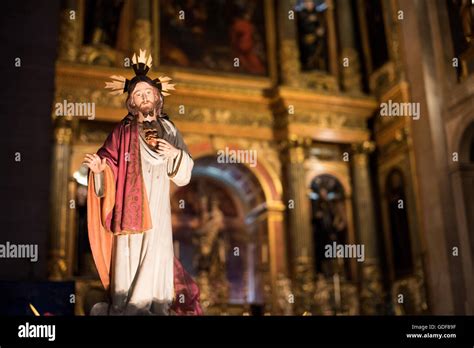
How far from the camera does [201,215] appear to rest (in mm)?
19016

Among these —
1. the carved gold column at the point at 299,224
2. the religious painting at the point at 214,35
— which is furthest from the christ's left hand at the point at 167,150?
the religious painting at the point at 214,35

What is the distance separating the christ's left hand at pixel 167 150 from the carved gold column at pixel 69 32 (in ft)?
38.3

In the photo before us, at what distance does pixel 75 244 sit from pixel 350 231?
7.43 meters

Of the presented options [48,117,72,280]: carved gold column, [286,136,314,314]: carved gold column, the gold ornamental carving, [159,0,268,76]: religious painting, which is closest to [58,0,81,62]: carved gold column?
the gold ornamental carving

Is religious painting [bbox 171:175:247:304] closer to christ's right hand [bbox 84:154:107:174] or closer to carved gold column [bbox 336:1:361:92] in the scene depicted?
carved gold column [bbox 336:1:361:92]

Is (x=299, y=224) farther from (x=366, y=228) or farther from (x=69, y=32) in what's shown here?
(x=69, y=32)

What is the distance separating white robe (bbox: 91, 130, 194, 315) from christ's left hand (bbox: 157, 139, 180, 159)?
75 mm

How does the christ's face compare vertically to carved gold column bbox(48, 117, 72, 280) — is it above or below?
below

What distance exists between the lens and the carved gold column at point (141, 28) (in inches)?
717

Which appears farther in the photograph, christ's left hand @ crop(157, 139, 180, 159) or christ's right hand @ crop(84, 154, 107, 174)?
christ's left hand @ crop(157, 139, 180, 159)

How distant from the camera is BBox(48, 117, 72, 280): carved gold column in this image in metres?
Answer: 15.7

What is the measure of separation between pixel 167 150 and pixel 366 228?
1275 centimetres

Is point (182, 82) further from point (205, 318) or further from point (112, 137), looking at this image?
point (205, 318)

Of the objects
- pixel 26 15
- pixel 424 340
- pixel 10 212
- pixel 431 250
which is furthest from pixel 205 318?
pixel 431 250
